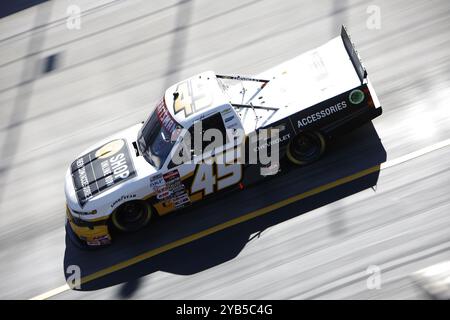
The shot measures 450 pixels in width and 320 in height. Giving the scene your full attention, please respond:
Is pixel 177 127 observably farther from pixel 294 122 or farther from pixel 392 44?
pixel 392 44

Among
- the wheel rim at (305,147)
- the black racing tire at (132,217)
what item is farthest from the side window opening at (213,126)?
the black racing tire at (132,217)

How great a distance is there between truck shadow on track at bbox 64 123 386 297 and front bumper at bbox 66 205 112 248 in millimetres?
180

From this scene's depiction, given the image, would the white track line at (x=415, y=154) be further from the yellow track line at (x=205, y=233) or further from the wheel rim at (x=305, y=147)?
the wheel rim at (x=305, y=147)

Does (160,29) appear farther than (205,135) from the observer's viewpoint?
Yes

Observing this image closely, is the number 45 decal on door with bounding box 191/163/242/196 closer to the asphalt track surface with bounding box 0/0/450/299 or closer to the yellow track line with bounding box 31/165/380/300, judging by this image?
the asphalt track surface with bounding box 0/0/450/299

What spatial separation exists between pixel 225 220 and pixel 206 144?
127cm

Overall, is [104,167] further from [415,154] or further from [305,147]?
[415,154]

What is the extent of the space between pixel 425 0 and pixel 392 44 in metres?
1.47

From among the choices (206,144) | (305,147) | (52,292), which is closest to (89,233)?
(52,292)

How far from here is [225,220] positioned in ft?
32.1

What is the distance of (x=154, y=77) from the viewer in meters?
12.8

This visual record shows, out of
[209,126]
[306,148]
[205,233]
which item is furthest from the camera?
[306,148]
